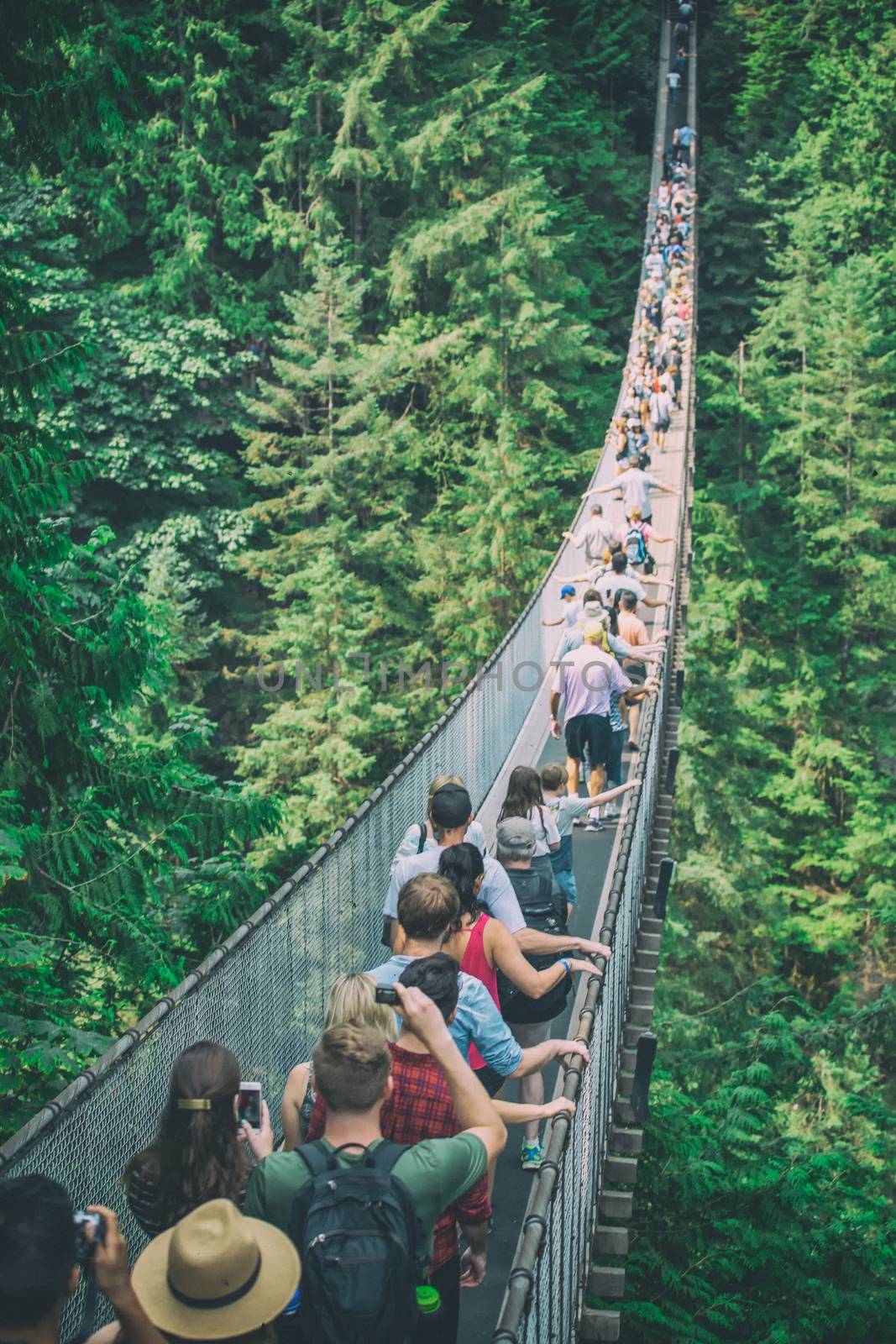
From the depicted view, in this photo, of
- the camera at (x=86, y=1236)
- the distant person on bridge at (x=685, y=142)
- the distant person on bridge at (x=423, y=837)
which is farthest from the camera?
the distant person on bridge at (x=685, y=142)

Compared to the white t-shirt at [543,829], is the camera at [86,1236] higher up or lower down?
higher up

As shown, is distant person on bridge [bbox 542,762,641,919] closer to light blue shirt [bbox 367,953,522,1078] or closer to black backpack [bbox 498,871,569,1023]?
black backpack [bbox 498,871,569,1023]

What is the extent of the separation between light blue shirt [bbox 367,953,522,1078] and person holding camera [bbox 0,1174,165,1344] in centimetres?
110

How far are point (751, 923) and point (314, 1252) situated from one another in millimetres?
20279

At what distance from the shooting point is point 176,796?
341 inches

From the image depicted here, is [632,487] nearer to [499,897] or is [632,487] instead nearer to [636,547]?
[636,547]

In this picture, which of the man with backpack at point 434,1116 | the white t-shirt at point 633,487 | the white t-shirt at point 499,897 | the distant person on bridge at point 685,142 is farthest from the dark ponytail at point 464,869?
the distant person on bridge at point 685,142

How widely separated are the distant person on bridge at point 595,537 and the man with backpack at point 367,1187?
699 cm

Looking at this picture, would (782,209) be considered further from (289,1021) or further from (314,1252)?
(314,1252)

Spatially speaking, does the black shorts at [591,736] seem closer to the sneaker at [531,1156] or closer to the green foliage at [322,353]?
the sneaker at [531,1156]

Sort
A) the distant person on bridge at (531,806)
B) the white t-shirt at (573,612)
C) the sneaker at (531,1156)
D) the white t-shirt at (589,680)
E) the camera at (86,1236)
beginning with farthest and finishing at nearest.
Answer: the white t-shirt at (573,612) < the white t-shirt at (589,680) < the distant person on bridge at (531,806) < the sneaker at (531,1156) < the camera at (86,1236)

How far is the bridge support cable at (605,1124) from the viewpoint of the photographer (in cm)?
316

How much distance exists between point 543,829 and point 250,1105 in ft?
7.95

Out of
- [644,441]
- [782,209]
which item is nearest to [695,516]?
[782,209]
